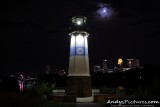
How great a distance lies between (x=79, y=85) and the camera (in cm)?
3259

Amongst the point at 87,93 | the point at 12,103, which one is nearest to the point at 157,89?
the point at 12,103

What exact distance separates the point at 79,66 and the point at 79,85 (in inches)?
86.6

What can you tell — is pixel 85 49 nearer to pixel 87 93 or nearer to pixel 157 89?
pixel 87 93

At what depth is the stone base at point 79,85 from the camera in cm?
3256

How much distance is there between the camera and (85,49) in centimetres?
3372

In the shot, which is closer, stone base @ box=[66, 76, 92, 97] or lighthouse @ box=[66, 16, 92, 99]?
stone base @ box=[66, 76, 92, 97]

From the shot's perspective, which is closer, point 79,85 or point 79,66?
point 79,85

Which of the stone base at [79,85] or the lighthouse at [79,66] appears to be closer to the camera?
the stone base at [79,85]

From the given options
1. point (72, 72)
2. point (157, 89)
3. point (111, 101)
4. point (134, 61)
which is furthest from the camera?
point (134, 61)

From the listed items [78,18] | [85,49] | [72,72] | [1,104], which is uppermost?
[78,18]

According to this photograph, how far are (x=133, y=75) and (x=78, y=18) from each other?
39405 millimetres

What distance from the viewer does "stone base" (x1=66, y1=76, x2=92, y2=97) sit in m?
32.6

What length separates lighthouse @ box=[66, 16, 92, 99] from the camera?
107 feet

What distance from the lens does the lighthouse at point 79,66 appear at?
1287 inches
